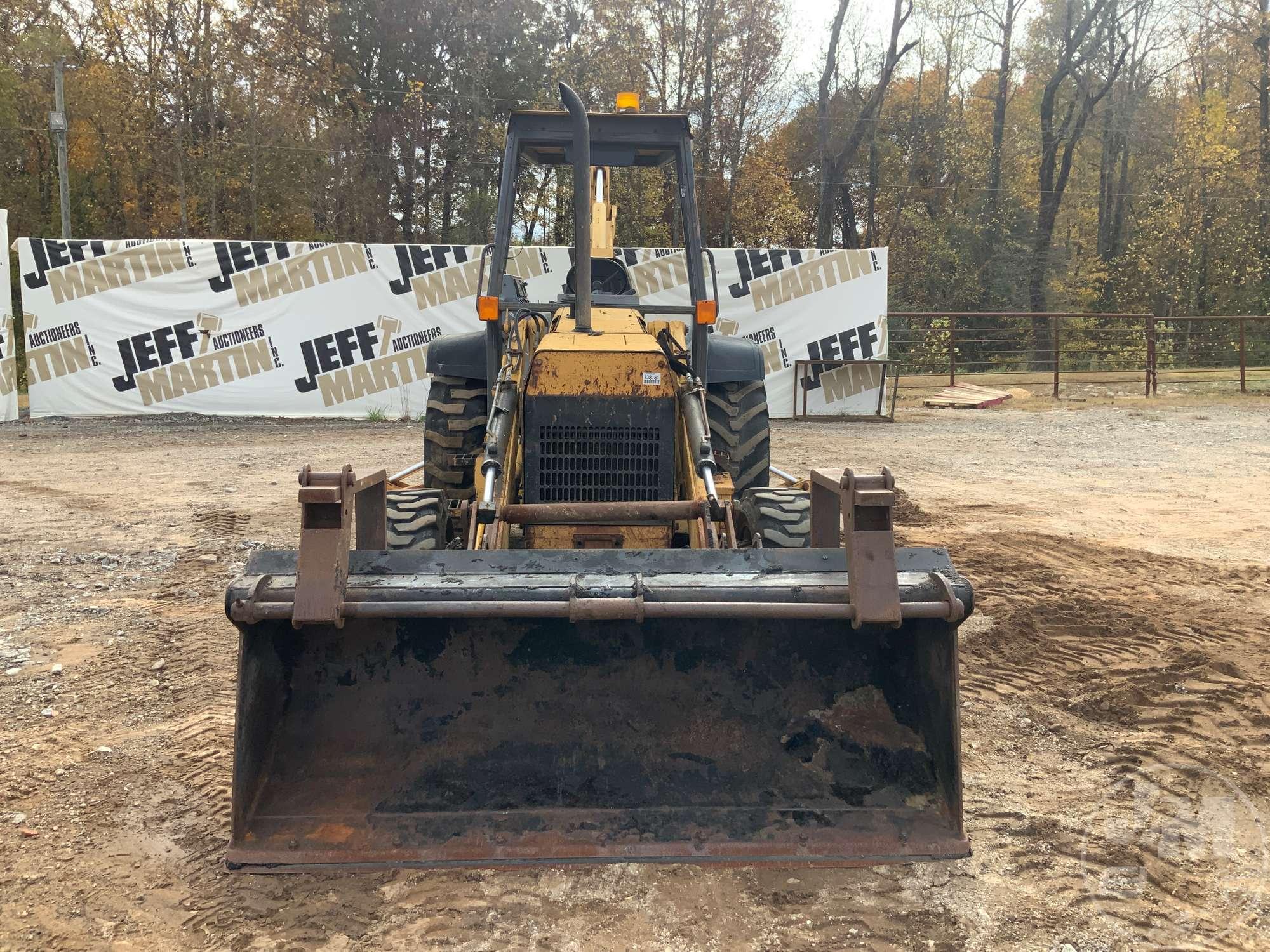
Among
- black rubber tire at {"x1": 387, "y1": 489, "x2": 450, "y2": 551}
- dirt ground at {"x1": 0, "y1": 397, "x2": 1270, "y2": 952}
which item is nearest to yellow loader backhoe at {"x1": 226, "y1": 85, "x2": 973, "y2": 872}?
dirt ground at {"x1": 0, "y1": 397, "x2": 1270, "y2": 952}

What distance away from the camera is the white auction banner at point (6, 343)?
13.8m

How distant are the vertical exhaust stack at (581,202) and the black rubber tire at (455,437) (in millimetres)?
1190

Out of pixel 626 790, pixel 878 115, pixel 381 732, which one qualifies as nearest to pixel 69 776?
pixel 381 732

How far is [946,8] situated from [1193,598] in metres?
34.8

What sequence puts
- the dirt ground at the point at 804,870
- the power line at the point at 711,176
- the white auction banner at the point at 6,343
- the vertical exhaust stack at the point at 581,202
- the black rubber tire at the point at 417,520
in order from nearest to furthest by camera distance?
the dirt ground at the point at 804,870 < the vertical exhaust stack at the point at 581,202 < the black rubber tire at the point at 417,520 < the white auction banner at the point at 6,343 < the power line at the point at 711,176

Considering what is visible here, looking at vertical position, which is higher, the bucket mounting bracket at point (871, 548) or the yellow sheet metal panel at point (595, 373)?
the yellow sheet metal panel at point (595, 373)

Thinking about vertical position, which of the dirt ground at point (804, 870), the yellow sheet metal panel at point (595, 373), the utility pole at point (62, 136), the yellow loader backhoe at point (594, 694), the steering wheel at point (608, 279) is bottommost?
the dirt ground at point (804, 870)

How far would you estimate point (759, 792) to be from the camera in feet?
10.1

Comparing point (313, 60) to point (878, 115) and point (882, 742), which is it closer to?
point (878, 115)

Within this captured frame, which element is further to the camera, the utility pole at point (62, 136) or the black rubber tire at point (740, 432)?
the utility pole at point (62, 136)

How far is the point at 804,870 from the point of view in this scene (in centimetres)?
296

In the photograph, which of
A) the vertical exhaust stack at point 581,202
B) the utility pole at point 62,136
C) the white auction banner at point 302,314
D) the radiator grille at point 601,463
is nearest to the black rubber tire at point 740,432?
the radiator grille at point 601,463

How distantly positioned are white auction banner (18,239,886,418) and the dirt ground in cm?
668

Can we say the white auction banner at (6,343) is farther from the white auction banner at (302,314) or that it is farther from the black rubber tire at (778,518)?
the black rubber tire at (778,518)
